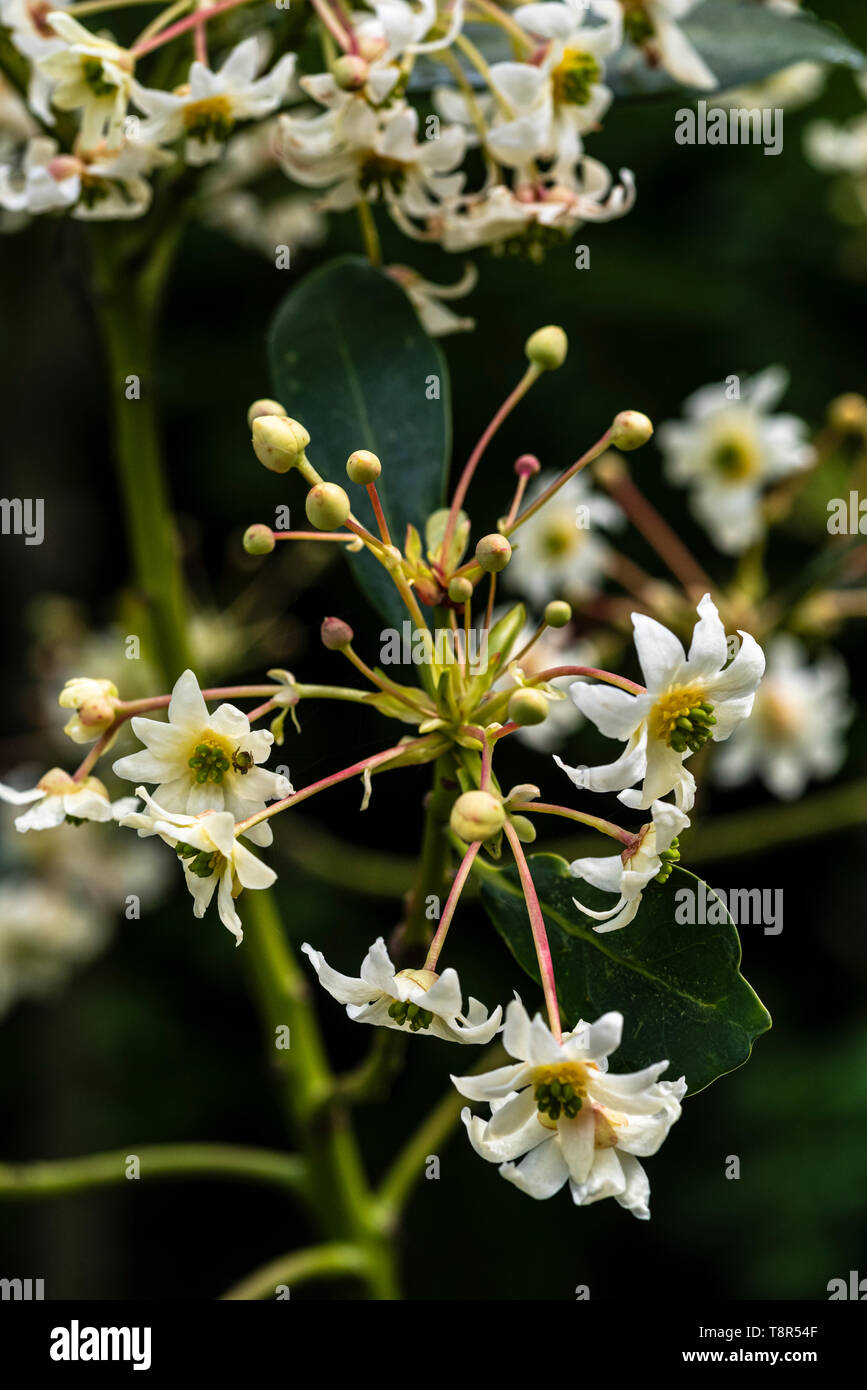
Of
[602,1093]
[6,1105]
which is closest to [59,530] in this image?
[6,1105]

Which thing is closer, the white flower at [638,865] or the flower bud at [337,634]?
the white flower at [638,865]

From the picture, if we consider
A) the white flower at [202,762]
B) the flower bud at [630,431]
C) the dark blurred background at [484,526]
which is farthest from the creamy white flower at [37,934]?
the flower bud at [630,431]

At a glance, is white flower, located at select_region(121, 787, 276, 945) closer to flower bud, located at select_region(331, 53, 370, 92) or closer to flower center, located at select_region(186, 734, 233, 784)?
flower center, located at select_region(186, 734, 233, 784)

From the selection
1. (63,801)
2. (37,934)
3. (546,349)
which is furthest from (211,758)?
(37,934)

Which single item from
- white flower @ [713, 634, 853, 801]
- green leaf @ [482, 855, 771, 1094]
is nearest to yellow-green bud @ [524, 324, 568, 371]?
green leaf @ [482, 855, 771, 1094]

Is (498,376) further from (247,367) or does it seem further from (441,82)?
(441,82)

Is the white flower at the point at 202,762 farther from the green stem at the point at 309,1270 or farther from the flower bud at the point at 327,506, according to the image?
the green stem at the point at 309,1270
